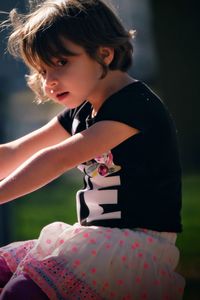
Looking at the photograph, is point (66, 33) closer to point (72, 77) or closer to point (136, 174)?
point (72, 77)

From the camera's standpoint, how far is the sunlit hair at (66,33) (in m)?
2.32

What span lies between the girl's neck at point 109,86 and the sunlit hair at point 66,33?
0.9 inches

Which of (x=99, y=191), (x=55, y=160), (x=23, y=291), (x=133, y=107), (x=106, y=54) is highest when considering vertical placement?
(x=106, y=54)

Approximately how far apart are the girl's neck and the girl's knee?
58cm

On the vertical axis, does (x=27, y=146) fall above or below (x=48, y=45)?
below

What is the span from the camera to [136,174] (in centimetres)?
235

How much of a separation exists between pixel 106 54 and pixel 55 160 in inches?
16.1

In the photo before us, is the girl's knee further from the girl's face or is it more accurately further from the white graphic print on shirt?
the girl's face

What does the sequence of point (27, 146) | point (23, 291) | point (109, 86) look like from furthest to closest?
point (27, 146) → point (109, 86) → point (23, 291)

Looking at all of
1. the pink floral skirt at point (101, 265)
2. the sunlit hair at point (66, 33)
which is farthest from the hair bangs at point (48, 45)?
the pink floral skirt at point (101, 265)

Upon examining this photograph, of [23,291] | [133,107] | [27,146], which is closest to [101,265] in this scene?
[23,291]

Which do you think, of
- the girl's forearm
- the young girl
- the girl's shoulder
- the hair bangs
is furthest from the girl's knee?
the hair bangs

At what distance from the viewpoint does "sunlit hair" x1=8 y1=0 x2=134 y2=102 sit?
2.32 m

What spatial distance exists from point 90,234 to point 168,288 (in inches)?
10.4
